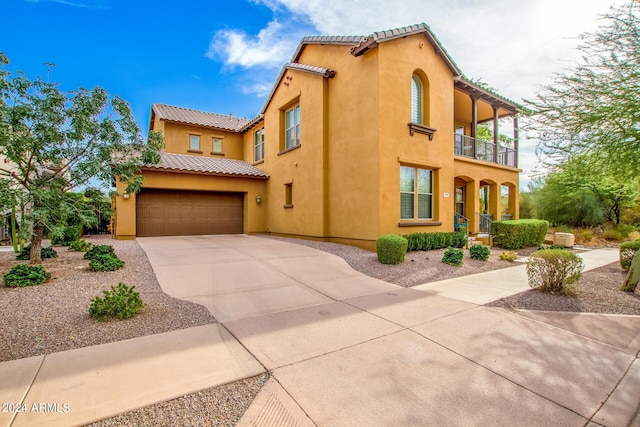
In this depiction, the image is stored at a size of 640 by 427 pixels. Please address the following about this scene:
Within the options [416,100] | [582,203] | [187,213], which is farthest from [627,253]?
[187,213]

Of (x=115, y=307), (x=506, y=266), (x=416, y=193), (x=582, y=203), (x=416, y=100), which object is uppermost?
(x=416, y=100)

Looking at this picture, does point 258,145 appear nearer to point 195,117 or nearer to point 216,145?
point 216,145

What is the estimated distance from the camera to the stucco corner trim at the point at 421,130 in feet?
36.1

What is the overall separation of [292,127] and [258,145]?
4258mm

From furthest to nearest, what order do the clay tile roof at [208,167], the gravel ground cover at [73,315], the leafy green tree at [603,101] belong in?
the clay tile roof at [208,167]
the leafy green tree at [603,101]
the gravel ground cover at [73,315]

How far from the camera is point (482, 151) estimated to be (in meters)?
16.4

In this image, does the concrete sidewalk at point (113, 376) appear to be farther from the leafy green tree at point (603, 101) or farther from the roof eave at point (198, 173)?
the roof eave at point (198, 173)

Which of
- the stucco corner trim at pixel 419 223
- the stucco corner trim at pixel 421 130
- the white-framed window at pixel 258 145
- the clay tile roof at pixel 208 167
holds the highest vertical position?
the white-framed window at pixel 258 145

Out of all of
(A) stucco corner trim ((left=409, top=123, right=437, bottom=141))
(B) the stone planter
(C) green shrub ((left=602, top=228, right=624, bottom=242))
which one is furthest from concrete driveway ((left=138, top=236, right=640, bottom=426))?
(C) green shrub ((left=602, top=228, right=624, bottom=242))

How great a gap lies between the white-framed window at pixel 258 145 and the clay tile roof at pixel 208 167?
1.12 meters

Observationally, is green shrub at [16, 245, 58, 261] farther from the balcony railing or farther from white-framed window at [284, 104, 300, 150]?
the balcony railing

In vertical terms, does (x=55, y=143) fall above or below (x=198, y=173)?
below

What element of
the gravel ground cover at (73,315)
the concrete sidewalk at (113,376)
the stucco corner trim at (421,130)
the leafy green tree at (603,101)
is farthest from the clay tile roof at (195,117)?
the concrete sidewalk at (113,376)

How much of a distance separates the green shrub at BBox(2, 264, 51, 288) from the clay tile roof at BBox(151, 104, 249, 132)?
14.4m
